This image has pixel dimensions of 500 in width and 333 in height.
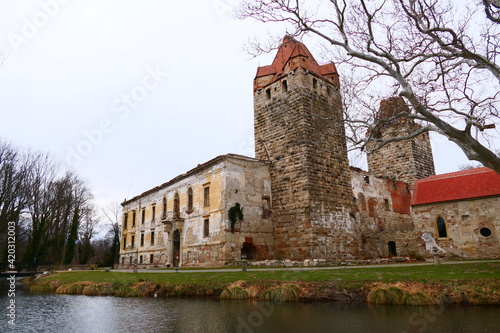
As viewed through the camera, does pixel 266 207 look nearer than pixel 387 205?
Yes

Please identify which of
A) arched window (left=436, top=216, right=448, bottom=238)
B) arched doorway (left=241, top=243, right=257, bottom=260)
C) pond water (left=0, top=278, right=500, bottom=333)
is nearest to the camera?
pond water (left=0, top=278, right=500, bottom=333)

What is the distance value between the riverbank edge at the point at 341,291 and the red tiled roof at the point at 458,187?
12.9 metres

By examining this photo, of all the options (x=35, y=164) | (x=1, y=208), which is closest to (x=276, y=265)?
(x=1, y=208)

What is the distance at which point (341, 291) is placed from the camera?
28.6ft

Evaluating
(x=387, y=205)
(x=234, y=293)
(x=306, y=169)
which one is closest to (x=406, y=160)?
(x=387, y=205)

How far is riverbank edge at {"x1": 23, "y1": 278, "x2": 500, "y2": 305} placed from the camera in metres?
7.43

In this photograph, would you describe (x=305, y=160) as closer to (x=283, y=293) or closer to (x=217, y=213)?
(x=217, y=213)

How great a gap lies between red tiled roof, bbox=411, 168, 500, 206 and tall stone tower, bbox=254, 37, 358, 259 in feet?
15.2

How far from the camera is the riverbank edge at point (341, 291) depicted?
24.4ft

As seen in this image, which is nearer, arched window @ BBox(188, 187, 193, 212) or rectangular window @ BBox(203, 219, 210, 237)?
rectangular window @ BBox(203, 219, 210, 237)

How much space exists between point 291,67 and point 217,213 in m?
11.0

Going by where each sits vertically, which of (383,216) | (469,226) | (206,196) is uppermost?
(206,196)

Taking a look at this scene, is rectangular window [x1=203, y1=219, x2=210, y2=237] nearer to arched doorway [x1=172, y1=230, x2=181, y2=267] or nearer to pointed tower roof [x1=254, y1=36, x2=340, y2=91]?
arched doorway [x1=172, y1=230, x2=181, y2=267]

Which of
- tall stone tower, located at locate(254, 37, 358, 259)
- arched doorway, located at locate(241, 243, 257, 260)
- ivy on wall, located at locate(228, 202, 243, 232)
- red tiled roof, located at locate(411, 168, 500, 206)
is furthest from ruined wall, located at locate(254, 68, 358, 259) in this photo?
red tiled roof, located at locate(411, 168, 500, 206)
